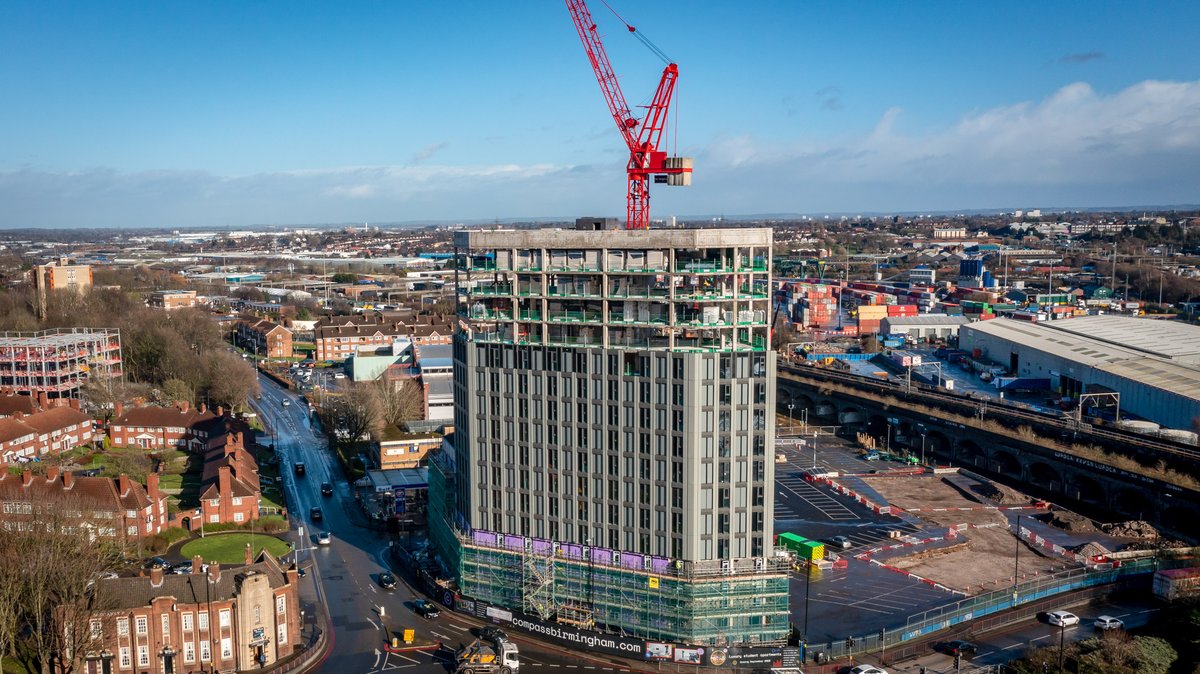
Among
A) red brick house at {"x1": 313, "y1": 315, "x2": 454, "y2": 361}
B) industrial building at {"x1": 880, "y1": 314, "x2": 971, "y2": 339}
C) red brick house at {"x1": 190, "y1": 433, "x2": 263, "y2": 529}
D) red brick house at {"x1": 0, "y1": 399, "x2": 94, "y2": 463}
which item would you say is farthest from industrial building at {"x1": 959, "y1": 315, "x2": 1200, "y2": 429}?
red brick house at {"x1": 0, "y1": 399, "x2": 94, "y2": 463}

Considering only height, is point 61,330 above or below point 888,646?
above

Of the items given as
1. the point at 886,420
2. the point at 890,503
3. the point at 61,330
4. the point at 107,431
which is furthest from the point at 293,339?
the point at 890,503

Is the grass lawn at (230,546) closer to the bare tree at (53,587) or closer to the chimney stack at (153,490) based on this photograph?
the chimney stack at (153,490)

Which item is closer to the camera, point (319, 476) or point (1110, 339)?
point (319, 476)

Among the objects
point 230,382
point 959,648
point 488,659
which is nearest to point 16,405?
point 230,382

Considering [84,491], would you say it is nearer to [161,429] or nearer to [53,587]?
[53,587]

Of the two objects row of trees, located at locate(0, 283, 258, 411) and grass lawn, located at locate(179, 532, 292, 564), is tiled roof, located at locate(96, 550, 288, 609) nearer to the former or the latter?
grass lawn, located at locate(179, 532, 292, 564)

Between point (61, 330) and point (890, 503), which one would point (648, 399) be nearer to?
A: point (890, 503)
